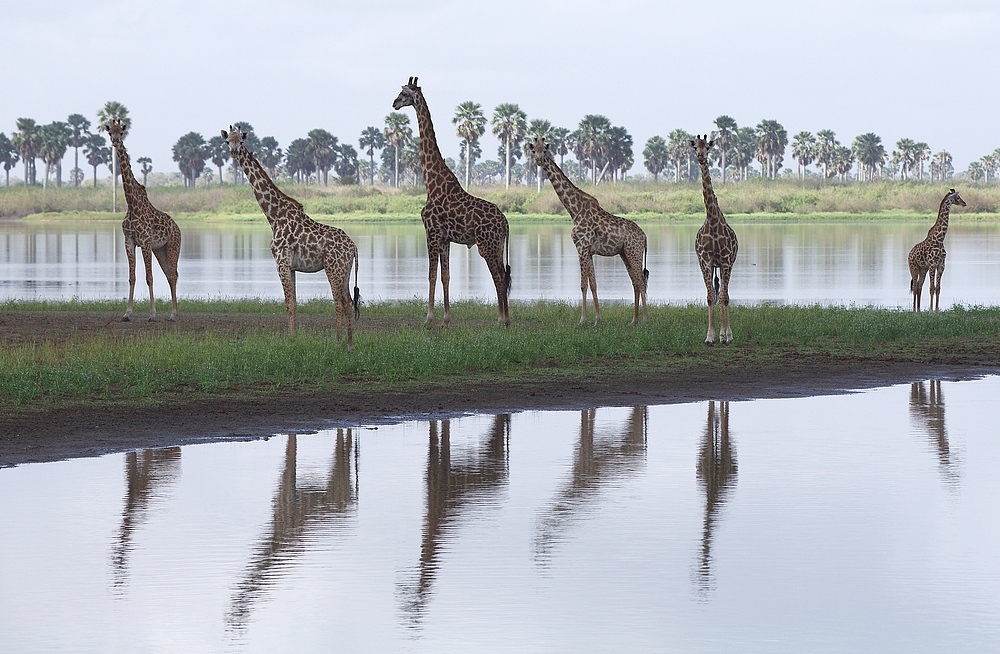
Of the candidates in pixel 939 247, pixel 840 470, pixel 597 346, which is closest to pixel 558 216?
pixel 939 247

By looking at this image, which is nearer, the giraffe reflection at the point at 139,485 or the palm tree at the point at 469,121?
the giraffe reflection at the point at 139,485

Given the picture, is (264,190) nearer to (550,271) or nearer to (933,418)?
(933,418)

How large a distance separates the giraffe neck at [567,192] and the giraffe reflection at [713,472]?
371 inches

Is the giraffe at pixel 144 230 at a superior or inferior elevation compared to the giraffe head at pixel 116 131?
inferior

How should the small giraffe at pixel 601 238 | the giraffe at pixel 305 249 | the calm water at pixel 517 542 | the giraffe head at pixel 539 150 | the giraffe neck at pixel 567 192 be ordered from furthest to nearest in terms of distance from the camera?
1. the giraffe head at pixel 539 150
2. the giraffe neck at pixel 567 192
3. the small giraffe at pixel 601 238
4. the giraffe at pixel 305 249
5. the calm water at pixel 517 542

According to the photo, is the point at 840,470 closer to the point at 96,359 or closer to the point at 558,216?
the point at 96,359

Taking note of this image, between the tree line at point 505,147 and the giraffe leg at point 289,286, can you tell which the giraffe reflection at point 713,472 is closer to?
the giraffe leg at point 289,286

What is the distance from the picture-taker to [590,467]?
12438 millimetres

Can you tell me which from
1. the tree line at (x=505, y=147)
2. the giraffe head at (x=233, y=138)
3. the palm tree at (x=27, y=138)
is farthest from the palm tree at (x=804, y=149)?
the giraffe head at (x=233, y=138)

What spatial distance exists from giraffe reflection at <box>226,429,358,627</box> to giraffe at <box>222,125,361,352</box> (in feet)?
20.5

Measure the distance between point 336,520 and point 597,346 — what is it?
986 cm

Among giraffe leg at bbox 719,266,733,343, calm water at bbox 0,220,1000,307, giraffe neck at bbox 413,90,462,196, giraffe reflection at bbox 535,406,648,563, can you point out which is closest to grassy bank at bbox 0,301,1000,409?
giraffe leg at bbox 719,266,733,343

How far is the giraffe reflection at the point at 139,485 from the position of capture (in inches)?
366

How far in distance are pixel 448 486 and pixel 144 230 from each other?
14.8 metres
